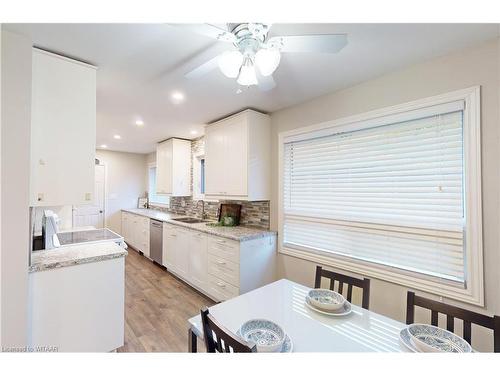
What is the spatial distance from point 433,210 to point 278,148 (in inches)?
67.4

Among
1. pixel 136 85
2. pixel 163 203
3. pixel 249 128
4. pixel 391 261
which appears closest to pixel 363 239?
pixel 391 261

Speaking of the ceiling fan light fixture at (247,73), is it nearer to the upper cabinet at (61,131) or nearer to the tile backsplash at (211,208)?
the upper cabinet at (61,131)

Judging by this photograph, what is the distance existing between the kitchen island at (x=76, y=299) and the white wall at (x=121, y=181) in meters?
4.30

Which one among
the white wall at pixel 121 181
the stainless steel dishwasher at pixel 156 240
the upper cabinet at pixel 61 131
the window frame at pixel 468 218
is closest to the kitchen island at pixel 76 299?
the upper cabinet at pixel 61 131

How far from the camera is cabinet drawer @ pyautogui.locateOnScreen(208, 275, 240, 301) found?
2.58 m

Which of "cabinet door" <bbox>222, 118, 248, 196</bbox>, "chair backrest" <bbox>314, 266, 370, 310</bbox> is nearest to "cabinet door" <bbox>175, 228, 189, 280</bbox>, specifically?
"cabinet door" <bbox>222, 118, 248, 196</bbox>

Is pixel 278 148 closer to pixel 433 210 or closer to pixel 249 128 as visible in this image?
pixel 249 128

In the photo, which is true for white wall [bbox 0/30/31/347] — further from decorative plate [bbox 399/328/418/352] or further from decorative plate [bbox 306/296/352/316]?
decorative plate [bbox 399/328/418/352]

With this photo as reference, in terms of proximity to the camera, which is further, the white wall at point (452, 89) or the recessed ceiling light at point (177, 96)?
the recessed ceiling light at point (177, 96)

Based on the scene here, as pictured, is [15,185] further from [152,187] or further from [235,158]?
[152,187]

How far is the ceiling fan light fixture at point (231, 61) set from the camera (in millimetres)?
1140

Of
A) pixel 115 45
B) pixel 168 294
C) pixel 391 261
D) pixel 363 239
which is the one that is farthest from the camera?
pixel 168 294

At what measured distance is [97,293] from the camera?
5.69 ft

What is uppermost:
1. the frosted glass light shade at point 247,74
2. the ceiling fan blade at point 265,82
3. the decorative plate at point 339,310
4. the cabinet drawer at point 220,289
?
the ceiling fan blade at point 265,82
